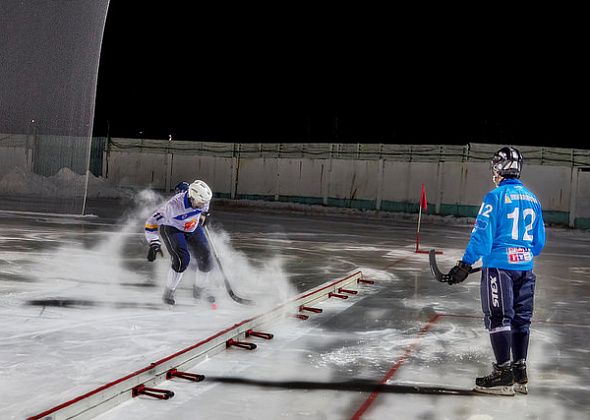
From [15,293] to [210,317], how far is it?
2.80m

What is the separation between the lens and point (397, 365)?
6770 mm

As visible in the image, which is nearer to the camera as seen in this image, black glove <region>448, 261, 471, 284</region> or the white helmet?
black glove <region>448, 261, 471, 284</region>

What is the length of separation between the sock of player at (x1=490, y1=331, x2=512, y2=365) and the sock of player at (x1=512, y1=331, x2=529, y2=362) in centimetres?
9

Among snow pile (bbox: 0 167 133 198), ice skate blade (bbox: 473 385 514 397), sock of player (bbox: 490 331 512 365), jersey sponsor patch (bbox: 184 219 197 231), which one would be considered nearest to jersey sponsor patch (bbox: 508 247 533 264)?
sock of player (bbox: 490 331 512 365)

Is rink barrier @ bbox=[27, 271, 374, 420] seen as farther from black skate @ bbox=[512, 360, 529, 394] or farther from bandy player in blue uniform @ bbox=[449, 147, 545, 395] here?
black skate @ bbox=[512, 360, 529, 394]

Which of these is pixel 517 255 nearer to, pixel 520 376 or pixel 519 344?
pixel 519 344

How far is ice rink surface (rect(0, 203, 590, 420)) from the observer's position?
545 centimetres

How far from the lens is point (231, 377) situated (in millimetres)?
6078

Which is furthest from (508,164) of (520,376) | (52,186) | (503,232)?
(52,186)

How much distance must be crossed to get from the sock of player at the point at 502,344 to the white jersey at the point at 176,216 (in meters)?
4.30

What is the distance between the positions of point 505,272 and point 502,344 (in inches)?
22.2

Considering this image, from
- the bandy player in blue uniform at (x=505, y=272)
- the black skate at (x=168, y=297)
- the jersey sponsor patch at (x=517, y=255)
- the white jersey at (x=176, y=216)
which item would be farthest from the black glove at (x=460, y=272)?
the black skate at (x=168, y=297)

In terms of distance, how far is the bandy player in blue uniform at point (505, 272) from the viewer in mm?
5762

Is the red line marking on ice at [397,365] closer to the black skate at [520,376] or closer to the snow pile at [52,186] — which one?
the black skate at [520,376]
